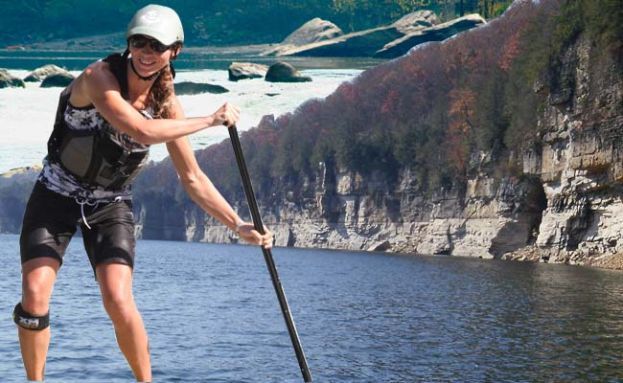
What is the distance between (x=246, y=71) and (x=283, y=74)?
938 centimetres

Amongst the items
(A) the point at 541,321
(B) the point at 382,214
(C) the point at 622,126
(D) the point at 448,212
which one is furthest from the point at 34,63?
(A) the point at 541,321

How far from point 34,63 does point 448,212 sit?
71.6m

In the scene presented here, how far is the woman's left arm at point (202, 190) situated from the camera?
802cm

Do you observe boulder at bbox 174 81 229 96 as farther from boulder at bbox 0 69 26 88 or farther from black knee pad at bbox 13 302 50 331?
black knee pad at bbox 13 302 50 331

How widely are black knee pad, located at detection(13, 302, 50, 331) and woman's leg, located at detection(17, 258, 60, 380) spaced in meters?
0.03

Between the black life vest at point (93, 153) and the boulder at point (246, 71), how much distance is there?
387ft

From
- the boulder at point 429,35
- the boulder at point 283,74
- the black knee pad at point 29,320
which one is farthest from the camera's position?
the boulder at point 429,35

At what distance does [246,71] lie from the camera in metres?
130

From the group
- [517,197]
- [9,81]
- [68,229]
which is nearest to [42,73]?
[9,81]

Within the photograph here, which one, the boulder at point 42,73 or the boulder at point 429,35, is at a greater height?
the boulder at point 429,35

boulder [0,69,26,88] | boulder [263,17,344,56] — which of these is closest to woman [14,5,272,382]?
boulder [0,69,26,88]

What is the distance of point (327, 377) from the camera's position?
28406 mm

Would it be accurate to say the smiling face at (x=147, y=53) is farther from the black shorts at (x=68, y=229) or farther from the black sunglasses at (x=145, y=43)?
the black shorts at (x=68, y=229)

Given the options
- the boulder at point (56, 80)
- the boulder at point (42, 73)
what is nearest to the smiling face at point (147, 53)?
the boulder at point (56, 80)
